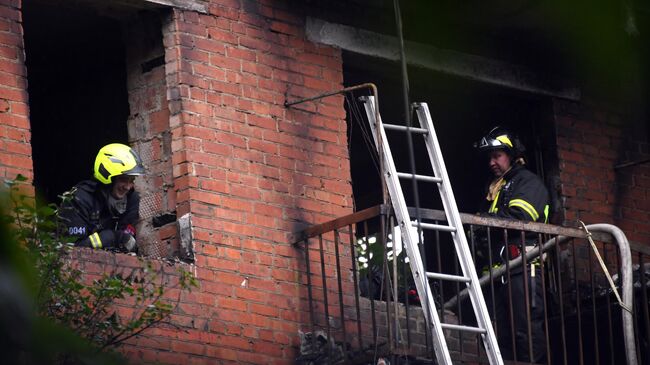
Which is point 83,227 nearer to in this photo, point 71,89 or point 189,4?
point 189,4

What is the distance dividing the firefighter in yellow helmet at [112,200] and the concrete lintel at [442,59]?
163 cm

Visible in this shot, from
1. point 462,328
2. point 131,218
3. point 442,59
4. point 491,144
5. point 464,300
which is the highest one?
point 442,59

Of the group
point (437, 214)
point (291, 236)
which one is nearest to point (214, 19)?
point (291, 236)

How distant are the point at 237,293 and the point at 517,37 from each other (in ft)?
11.1

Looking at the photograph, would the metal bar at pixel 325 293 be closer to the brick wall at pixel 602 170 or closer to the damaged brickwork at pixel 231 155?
the damaged brickwork at pixel 231 155

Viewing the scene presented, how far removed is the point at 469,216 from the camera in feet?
22.4

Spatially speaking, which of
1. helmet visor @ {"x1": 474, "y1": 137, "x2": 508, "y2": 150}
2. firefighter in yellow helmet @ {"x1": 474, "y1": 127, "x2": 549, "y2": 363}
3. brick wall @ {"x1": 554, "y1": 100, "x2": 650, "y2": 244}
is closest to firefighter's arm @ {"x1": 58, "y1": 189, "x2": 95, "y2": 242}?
firefighter in yellow helmet @ {"x1": 474, "y1": 127, "x2": 549, "y2": 363}

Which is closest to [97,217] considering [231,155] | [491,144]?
[231,155]

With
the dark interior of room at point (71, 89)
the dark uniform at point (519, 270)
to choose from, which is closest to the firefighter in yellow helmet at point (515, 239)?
the dark uniform at point (519, 270)

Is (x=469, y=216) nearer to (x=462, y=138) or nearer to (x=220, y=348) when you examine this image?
(x=220, y=348)

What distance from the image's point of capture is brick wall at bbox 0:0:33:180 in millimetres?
5965

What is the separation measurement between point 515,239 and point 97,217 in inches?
113

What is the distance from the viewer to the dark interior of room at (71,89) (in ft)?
25.1

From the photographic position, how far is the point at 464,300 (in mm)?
8297
